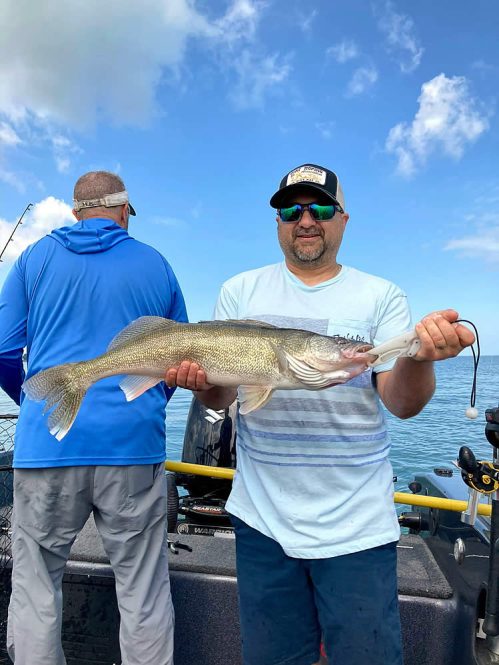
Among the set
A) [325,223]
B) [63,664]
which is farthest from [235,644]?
[325,223]

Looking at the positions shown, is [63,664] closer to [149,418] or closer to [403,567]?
[149,418]

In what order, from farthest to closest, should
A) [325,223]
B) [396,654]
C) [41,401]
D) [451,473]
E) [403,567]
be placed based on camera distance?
[451,473], [403,567], [41,401], [325,223], [396,654]

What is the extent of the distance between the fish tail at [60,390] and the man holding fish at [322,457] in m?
0.55

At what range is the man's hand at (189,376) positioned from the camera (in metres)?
2.54

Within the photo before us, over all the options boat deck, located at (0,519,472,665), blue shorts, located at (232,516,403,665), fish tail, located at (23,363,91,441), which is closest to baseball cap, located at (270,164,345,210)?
fish tail, located at (23,363,91,441)

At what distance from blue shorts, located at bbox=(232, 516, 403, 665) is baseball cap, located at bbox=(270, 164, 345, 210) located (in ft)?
5.51

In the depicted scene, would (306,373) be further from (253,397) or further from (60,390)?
(60,390)

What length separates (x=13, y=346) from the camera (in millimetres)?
3059

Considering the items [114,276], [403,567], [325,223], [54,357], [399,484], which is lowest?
[399,484]

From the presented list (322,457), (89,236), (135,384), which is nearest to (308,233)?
(322,457)

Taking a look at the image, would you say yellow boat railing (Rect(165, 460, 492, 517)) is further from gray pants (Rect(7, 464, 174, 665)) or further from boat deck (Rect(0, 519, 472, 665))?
gray pants (Rect(7, 464, 174, 665))

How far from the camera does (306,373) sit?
2359 mm

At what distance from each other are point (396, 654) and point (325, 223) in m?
2.05

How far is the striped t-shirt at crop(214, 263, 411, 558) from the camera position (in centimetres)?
227
